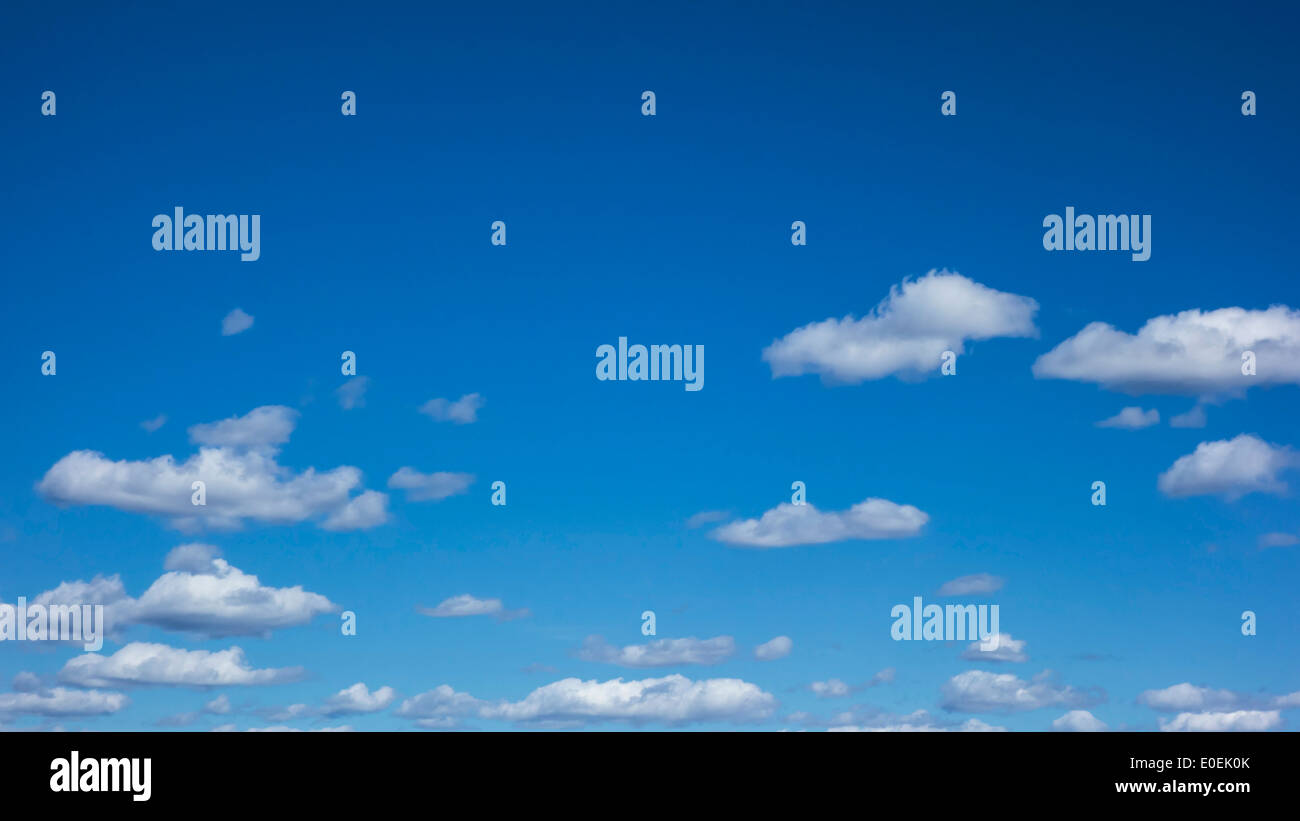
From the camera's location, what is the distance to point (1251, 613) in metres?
54.7
